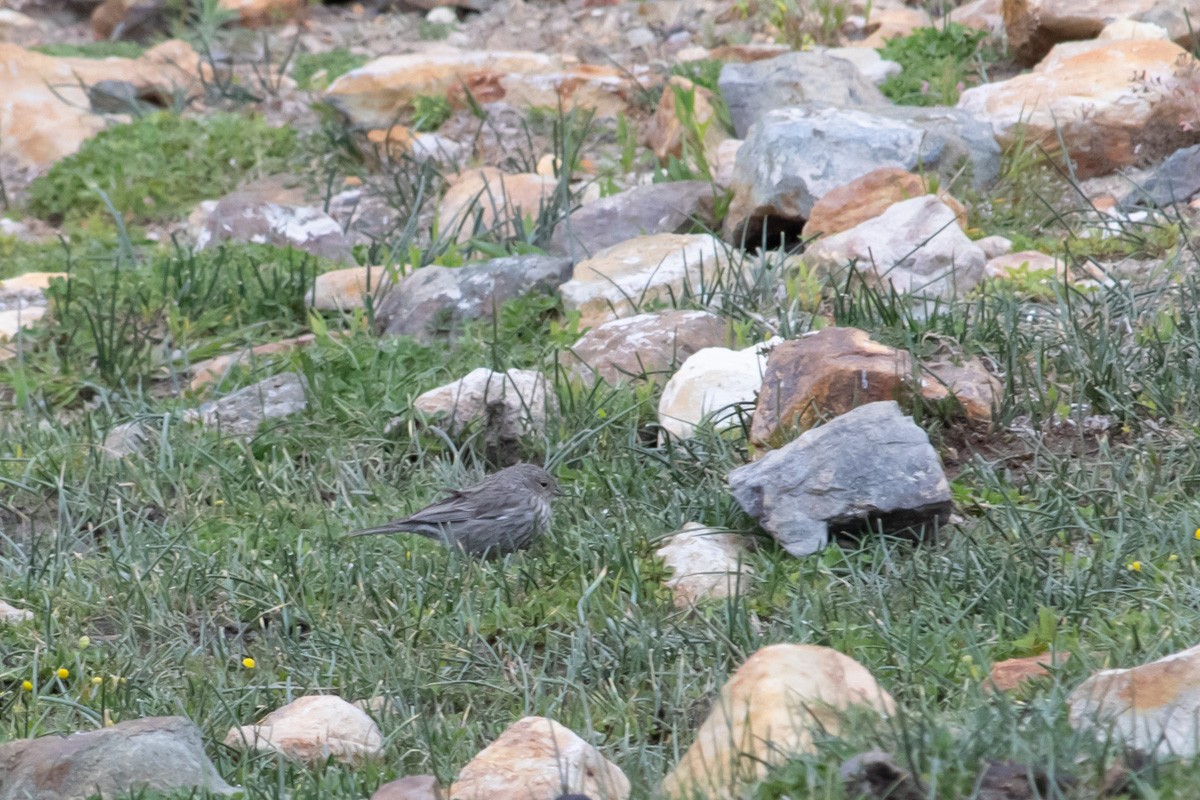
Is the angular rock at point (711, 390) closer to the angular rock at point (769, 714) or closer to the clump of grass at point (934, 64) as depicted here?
Answer: the angular rock at point (769, 714)

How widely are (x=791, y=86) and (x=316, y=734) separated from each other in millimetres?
5184

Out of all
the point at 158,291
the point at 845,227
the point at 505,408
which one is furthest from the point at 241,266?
the point at 845,227

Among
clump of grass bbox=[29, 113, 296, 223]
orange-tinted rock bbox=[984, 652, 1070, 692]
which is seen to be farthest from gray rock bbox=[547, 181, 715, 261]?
orange-tinted rock bbox=[984, 652, 1070, 692]

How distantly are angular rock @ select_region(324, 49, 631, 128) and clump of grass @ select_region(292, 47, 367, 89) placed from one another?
25.6 inches

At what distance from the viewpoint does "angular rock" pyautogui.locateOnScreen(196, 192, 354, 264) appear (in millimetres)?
7570

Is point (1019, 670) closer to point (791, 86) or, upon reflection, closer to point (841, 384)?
point (841, 384)

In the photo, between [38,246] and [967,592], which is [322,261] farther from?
[967,592]

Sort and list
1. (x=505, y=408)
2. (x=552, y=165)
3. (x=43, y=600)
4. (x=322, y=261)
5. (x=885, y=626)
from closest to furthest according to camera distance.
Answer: (x=885, y=626), (x=43, y=600), (x=505, y=408), (x=322, y=261), (x=552, y=165)

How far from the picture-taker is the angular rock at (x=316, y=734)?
11.2 ft

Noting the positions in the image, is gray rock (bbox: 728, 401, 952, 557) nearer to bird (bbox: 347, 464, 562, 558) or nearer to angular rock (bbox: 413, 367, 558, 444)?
bird (bbox: 347, 464, 562, 558)

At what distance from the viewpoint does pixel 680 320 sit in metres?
5.73

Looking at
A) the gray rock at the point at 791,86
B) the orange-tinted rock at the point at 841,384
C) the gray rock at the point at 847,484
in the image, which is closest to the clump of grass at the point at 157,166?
the gray rock at the point at 791,86

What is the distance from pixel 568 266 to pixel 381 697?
10.3 feet

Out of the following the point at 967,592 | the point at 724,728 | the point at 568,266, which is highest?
the point at 724,728
